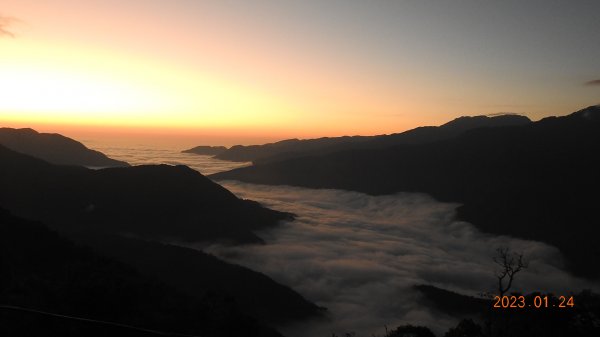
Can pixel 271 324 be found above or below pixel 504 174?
below

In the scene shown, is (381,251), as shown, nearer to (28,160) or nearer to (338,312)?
(338,312)

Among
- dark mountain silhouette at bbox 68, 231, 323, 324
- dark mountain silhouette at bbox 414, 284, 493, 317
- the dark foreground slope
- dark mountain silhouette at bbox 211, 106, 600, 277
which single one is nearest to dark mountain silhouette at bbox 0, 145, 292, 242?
dark mountain silhouette at bbox 68, 231, 323, 324

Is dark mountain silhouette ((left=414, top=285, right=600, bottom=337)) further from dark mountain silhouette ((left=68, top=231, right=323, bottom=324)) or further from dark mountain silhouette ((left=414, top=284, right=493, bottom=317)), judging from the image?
dark mountain silhouette ((left=68, top=231, right=323, bottom=324))

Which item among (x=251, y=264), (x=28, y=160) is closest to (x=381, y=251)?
(x=251, y=264)

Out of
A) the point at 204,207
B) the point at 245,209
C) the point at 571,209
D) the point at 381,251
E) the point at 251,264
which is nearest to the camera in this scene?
the point at 251,264

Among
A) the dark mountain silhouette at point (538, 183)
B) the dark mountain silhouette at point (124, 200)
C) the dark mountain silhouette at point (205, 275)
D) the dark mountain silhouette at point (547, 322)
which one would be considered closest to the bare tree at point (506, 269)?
the dark mountain silhouette at point (547, 322)

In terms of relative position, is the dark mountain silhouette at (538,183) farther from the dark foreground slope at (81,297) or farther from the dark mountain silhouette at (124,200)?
the dark foreground slope at (81,297)
